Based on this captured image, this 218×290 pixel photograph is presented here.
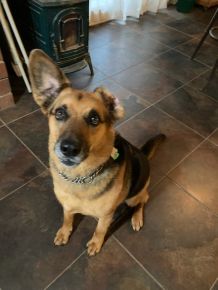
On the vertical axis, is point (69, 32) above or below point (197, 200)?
above

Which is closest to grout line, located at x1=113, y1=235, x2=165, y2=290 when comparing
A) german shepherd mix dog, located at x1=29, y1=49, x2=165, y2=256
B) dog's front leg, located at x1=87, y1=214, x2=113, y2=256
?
dog's front leg, located at x1=87, y1=214, x2=113, y2=256

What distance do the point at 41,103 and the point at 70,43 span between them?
1.43 meters

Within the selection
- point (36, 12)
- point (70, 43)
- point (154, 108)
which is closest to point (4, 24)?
point (36, 12)

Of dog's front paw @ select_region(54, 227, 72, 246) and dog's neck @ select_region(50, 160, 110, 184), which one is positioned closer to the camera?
dog's neck @ select_region(50, 160, 110, 184)

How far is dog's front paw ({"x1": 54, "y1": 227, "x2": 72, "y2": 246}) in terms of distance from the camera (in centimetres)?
161

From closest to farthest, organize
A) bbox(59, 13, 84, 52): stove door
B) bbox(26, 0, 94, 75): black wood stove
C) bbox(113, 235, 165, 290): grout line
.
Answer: bbox(113, 235, 165, 290): grout line → bbox(26, 0, 94, 75): black wood stove → bbox(59, 13, 84, 52): stove door

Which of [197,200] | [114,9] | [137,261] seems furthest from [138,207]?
[114,9]

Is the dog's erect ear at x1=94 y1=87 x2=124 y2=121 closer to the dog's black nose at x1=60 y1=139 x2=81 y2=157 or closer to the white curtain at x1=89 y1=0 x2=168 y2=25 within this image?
the dog's black nose at x1=60 y1=139 x2=81 y2=157

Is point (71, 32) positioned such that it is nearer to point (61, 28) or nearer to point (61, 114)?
point (61, 28)

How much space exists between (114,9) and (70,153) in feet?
11.0

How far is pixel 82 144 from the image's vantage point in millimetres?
1148

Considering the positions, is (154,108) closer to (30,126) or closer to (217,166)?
(217,166)

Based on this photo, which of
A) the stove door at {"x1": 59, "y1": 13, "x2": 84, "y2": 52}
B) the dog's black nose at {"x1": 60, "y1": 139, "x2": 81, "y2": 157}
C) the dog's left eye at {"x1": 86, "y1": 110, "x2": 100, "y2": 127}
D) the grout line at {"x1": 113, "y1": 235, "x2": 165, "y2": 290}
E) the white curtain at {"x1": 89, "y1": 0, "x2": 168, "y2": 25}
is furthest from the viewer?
the white curtain at {"x1": 89, "y1": 0, "x2": 168, "y2": 25}

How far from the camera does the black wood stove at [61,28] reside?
219cm
